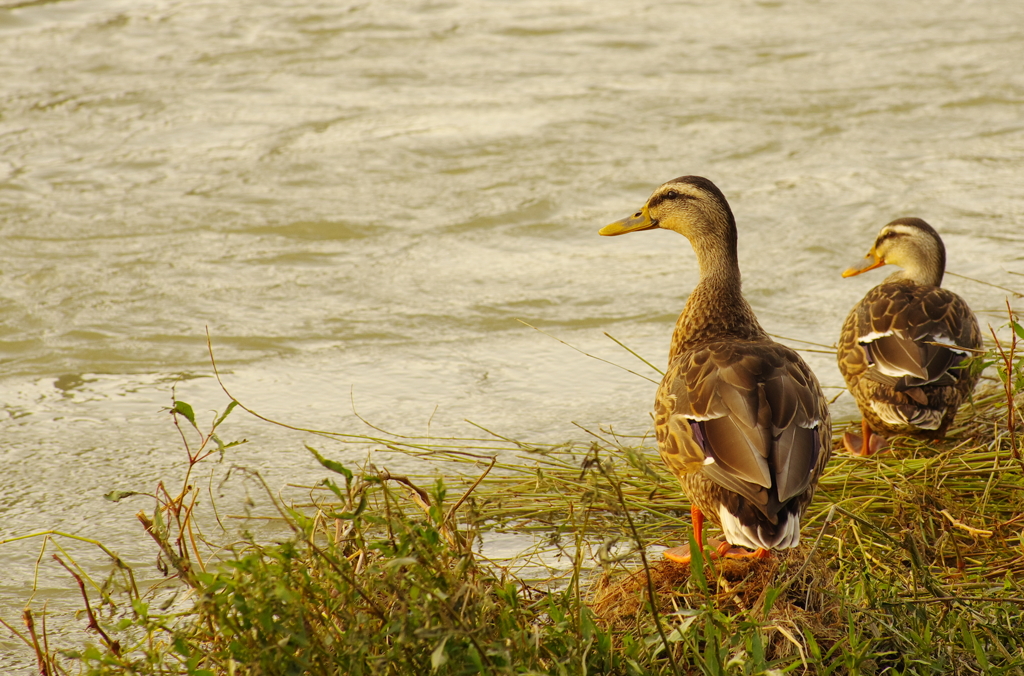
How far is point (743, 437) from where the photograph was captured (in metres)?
2.84

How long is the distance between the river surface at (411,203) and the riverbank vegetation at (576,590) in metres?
0.75

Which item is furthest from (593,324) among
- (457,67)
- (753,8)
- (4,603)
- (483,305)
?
(753,8)

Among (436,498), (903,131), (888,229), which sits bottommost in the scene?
(903,131)

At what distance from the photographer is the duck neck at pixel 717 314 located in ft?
12.0

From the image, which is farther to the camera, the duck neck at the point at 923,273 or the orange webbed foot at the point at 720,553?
the duck neck at the point at 923,273

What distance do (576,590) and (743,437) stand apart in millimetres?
817

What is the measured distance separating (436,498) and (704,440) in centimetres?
101

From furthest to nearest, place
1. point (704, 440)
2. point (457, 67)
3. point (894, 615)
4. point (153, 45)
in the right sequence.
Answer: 1. point (153, 45)
2. point (457, 67)
3. point (704, 440)
4. point (894, 615)

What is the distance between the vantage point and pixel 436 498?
→ 2.17m

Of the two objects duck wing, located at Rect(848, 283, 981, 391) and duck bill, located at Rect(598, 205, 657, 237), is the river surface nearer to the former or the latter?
duck wing, located at Rect(848, 283, 981, 391)

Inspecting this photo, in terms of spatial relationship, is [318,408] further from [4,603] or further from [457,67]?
[457,67]

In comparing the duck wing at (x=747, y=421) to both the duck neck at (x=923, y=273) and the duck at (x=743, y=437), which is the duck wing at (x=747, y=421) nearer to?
the duck at (x=743, y=437)

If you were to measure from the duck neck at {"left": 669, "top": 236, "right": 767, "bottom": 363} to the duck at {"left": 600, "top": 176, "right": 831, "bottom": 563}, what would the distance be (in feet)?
0.05

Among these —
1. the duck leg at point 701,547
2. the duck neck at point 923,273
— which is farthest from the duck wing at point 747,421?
the duck neck at point 923,273
